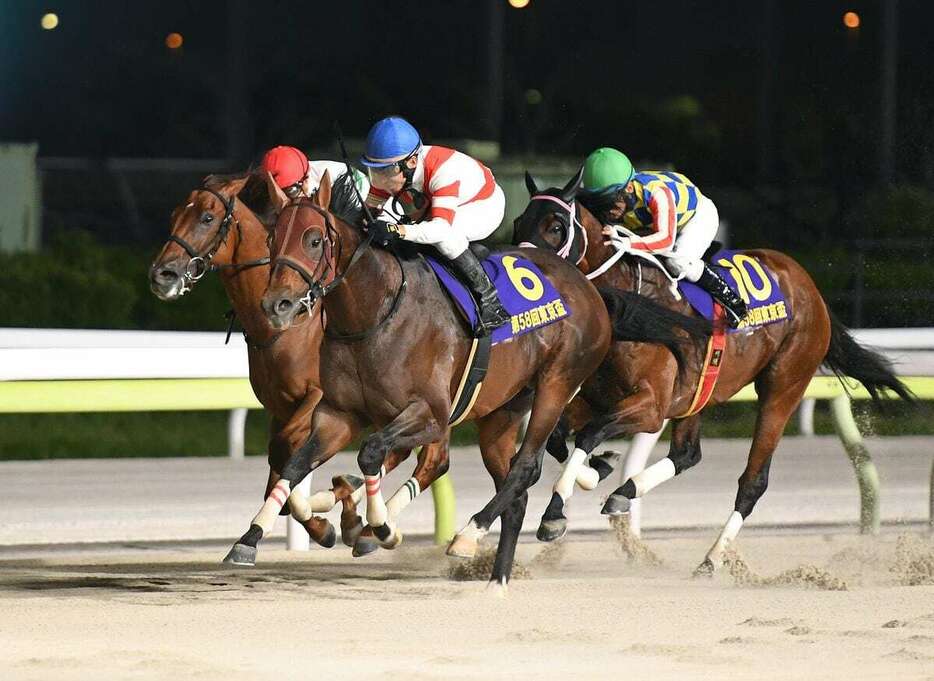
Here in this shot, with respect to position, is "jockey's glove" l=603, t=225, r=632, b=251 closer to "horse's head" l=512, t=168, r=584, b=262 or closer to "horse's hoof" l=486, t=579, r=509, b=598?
"horse's head" l=512, t=168, r=584, b=262

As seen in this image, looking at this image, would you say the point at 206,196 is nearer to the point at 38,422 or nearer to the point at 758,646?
the point at 758,646

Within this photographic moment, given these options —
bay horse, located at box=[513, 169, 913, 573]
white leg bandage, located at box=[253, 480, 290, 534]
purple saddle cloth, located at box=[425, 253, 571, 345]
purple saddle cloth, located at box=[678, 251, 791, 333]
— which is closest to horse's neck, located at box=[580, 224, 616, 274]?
bay horse, located at box=[513, 169, 913, 573]

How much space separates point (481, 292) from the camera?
6480 mm

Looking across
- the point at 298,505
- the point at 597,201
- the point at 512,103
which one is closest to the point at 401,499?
the point at 298,505

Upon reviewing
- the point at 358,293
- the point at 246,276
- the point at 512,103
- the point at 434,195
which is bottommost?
the point at 512,103

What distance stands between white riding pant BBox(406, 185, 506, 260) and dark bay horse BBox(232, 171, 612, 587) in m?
0.11

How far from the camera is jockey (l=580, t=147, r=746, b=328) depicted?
286 inches

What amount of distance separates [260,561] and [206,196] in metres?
1.50

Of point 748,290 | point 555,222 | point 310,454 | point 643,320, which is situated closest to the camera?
point 310,454

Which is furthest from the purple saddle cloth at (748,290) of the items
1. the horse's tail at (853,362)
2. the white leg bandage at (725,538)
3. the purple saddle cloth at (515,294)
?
the purple saddle cloth at (515,294)

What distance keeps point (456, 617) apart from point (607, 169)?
215 cm

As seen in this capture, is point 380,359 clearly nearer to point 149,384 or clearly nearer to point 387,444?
point 387,444

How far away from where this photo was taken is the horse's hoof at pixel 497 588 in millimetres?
6328

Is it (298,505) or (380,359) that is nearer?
(380,359)
